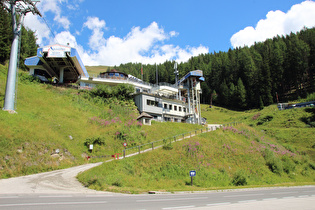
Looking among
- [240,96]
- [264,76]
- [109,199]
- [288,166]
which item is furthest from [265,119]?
[109,199]

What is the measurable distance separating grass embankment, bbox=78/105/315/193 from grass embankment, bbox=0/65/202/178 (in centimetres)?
674

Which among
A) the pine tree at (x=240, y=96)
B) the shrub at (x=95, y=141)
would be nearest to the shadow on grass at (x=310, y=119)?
the pine tree at (x=240, y=96)

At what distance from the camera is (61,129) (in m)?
26.8

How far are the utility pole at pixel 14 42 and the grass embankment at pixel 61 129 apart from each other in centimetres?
210

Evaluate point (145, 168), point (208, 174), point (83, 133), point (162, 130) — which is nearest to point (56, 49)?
point (83, 133)

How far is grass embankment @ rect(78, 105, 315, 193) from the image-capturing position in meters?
17.3

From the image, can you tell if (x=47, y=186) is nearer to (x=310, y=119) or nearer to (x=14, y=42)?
(x=14, y=42)

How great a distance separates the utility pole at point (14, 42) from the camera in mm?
25737

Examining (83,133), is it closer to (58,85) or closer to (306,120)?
(58,85)

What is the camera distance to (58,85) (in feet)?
144

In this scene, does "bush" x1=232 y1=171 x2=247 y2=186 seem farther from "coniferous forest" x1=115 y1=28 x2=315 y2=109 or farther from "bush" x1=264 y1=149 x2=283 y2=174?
"coniferous forest" x1=115 y1=28 x2=315 y2=109

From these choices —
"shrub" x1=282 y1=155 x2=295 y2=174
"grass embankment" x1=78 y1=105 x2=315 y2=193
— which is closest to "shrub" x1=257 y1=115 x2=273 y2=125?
"grass embankment" x1=78 y1=105 x2=315 y2=193

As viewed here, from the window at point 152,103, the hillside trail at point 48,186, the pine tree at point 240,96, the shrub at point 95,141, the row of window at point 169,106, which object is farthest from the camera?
the pine tree at point 240,96

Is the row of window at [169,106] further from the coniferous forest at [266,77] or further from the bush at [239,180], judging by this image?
the coniferous forest at [266,77]
